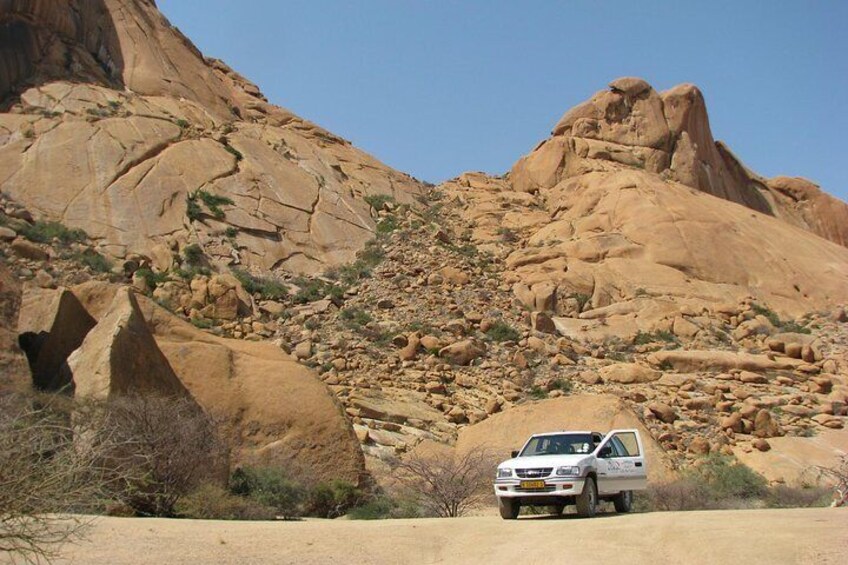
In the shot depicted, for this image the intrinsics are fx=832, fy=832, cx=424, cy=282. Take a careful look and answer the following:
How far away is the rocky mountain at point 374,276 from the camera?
18.4m

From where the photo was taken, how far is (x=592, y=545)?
10.5 metres

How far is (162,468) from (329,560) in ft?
17.2

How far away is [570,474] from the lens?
1402 cm

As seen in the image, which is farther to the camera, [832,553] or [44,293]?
[44,293]

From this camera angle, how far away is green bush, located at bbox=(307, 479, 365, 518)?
1670 cm

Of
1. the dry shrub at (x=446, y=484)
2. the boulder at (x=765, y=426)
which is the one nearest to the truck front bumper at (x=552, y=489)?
the dry shrub at (x=446, y=484)

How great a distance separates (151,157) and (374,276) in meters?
11.7

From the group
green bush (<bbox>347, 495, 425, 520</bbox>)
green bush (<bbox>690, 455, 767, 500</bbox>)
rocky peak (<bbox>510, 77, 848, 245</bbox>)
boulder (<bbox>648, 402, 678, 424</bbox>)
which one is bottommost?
green bush (<bbox>347, 495, 425, 520</bbox>)

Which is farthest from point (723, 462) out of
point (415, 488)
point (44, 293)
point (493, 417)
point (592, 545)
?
point (44, 293)

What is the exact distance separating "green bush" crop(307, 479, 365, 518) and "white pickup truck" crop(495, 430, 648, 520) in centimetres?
384

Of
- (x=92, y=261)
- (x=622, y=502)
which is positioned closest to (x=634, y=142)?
(x=92, y=261)

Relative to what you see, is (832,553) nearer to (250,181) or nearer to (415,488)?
(415,488)

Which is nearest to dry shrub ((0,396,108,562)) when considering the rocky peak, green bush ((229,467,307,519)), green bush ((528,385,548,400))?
green bush ((229,467,307,519))

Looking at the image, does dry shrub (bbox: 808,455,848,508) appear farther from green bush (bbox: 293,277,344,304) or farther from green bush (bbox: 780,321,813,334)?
green bush (bbox: 293,277,344,304)
